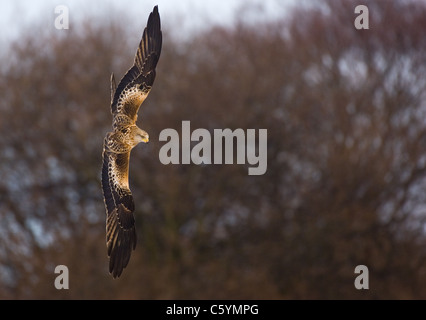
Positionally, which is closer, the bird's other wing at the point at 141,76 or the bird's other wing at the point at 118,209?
the bird's other wing at the point at 118,209

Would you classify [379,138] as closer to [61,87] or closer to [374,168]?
[374,168]

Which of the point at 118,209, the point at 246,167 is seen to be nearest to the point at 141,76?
the point at 118,209

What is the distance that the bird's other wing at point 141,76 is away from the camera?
6.33 feet

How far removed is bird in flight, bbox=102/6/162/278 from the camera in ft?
6.04

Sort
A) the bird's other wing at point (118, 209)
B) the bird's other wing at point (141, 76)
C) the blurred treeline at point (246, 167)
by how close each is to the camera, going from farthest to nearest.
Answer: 1. the blurred treeline at point (246, 167)
2. the bird's other wing at point (141, 76)
3. the bird's other wing at point (118, 209)

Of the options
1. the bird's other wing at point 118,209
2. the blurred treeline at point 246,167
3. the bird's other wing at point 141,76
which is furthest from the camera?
the blurred treeline at point 246,167

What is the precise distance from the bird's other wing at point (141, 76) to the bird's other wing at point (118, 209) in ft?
0.35

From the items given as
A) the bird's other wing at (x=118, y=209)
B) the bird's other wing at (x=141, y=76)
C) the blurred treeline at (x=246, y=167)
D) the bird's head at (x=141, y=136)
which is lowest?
the bird's other wing at (x=118, y=209)

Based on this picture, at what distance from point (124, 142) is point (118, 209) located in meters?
0.15

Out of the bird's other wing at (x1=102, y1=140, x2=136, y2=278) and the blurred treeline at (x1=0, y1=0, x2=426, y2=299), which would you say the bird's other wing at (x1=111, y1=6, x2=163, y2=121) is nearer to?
the bird's other wing at (x1=102, y1=140, x2=136, y2=278)

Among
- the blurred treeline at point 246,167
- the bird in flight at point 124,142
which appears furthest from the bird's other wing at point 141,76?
the blurred treeline at point 246,167

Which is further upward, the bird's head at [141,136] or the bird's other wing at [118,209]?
the bird's head at [141,136]

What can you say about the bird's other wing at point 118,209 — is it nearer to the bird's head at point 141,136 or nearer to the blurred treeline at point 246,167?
the bird's head at point 141,136
